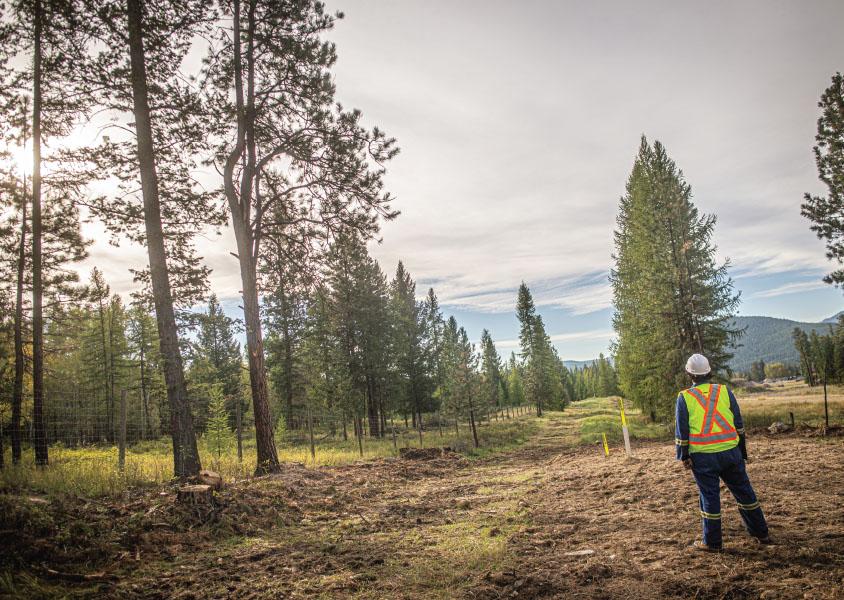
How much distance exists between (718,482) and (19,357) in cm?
1782

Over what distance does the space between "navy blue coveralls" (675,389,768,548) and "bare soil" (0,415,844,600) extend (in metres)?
0.21

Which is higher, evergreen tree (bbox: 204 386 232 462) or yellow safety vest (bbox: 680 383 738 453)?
yellow safety vest (bbox: 680 383 738 453)

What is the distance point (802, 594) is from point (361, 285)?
25929mm

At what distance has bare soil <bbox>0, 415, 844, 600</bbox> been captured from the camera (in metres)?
3.70

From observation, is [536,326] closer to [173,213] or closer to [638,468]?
[638,468]

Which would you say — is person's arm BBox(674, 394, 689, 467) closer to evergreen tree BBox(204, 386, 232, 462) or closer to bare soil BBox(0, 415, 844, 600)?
bare soil BBox(0, 415, 844, 600)

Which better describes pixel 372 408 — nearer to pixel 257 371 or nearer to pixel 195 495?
pixel 257 371

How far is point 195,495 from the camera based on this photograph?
6375mm

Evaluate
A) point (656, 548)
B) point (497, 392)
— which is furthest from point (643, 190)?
point (497, 392)

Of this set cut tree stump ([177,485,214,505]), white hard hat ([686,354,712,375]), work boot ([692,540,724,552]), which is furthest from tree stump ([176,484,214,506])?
white hard hat ([686,354,712,375])

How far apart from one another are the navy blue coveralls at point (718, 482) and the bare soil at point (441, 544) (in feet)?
Answer: 0.70

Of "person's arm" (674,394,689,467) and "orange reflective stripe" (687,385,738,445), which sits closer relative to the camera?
"orange reflective stripe" (687,385,738,445)

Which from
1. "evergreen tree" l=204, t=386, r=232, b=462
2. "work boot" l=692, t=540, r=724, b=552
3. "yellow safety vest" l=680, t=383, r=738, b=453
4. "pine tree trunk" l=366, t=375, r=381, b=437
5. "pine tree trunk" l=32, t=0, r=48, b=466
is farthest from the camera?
"pine tree trunk" l=366, t=375, r=381, b=437

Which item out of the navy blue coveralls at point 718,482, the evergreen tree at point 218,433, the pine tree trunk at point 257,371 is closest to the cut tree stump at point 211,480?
the pine tree trunk at point 257,371
